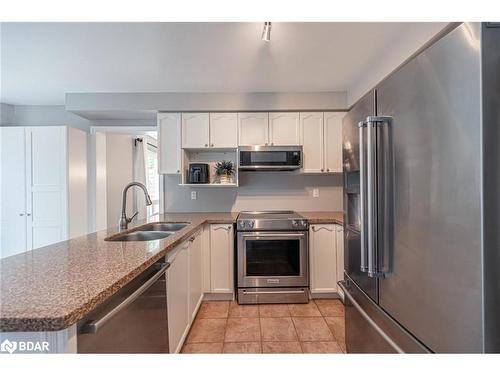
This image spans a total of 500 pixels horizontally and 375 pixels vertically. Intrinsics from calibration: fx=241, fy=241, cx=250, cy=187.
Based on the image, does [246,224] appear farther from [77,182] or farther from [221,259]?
[77,182]

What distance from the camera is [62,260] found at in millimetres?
1147

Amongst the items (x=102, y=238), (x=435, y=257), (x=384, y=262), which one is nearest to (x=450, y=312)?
(x=435, y=257)

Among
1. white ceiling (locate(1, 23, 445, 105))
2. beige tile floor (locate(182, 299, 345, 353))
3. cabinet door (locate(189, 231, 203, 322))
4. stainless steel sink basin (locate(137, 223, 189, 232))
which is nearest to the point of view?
white ceiling (locate(1, 23, 445, 105))

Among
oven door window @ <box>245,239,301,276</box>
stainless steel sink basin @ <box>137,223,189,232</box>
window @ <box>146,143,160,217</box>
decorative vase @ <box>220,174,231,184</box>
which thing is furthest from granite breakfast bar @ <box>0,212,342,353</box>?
window @ <box>146,143,160,217</box>

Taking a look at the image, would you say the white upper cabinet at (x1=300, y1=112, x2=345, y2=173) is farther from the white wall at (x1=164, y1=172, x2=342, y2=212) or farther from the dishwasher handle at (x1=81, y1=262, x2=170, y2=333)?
the dishwasher handle at (x1=81, y1=262, x2=170, y2=333)

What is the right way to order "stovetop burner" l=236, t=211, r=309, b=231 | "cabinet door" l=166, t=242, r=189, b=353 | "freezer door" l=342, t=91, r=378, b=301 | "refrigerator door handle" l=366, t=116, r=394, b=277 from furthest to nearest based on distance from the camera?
"stovetop burner" l=236, t=211, r=309, b=231
"cabinet door" l=166, t=242, r=189, b=353
"freezer door" l=342, t=91, r=378, b=301
"refrigerator door handle" l=366, t=116, r=394, b=277

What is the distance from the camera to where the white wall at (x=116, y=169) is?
4168mm

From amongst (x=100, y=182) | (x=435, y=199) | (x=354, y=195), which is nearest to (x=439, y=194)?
(x=435, y=199)

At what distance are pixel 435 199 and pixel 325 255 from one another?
1.98m

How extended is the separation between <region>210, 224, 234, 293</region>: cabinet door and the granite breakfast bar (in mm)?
1190

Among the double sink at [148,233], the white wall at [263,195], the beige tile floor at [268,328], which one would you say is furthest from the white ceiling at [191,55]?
the beige tile floor at [268,328]

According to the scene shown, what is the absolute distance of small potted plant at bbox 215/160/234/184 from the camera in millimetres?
3090

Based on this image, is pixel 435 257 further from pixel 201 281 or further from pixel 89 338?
pixel 201 281

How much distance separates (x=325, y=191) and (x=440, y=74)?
2.58m
